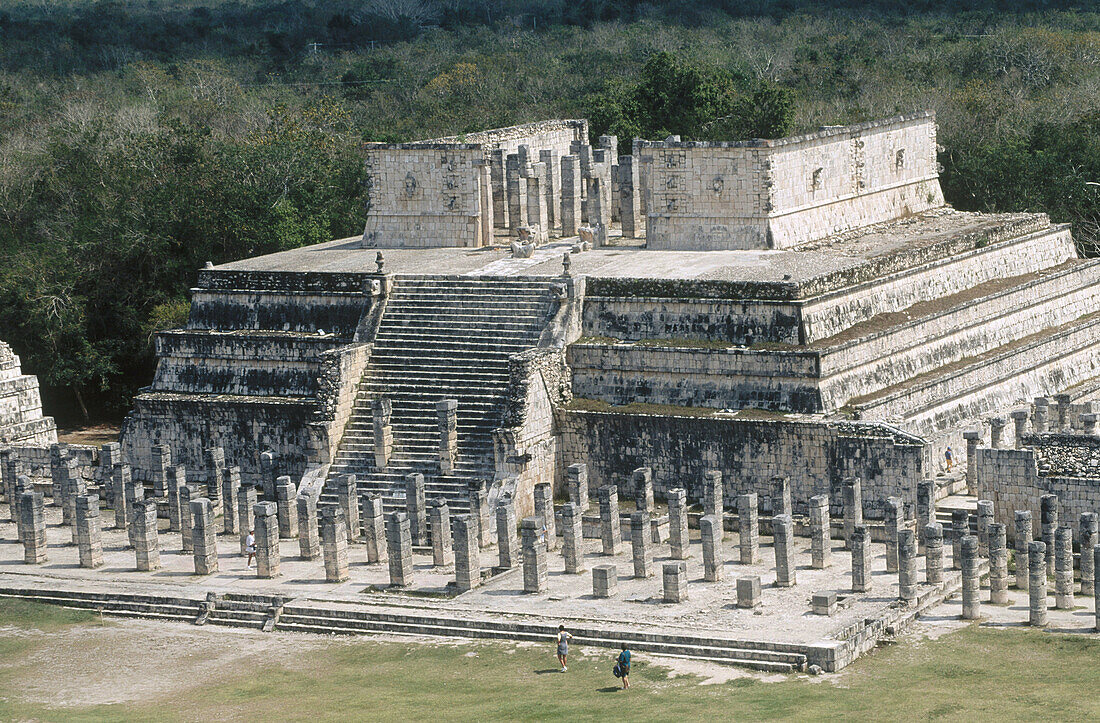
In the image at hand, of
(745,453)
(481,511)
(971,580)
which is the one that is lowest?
(971,580)

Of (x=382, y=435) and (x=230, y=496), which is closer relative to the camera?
(x=230, y=496)

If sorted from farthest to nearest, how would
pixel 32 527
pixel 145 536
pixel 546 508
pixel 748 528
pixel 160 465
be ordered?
pixel 160 465
pixel 32 527
pixel 145 536
pixel 546 508
pixel 748 528

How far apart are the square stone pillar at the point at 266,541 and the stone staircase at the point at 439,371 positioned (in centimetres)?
355

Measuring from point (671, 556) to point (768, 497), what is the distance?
10.2 feet

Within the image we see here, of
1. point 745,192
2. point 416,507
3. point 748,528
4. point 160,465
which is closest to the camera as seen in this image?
point 748,528

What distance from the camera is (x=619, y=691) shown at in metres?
31.9

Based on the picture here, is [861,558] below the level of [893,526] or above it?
below

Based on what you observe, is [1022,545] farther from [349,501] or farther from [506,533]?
[349,501]

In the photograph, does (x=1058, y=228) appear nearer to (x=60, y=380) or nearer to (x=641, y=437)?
(x=641, y=437)

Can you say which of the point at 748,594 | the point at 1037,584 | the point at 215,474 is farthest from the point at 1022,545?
the point at 215,474

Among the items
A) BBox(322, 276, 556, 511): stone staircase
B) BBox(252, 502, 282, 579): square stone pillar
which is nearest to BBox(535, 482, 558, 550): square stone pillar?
BBox(322, 276, 556, 511): stone staircase

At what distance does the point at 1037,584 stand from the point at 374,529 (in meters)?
13.1

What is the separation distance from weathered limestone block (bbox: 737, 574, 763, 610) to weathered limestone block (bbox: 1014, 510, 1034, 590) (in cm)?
485

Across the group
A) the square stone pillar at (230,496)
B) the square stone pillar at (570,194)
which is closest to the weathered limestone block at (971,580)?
the square stone pillar at (230,496)
